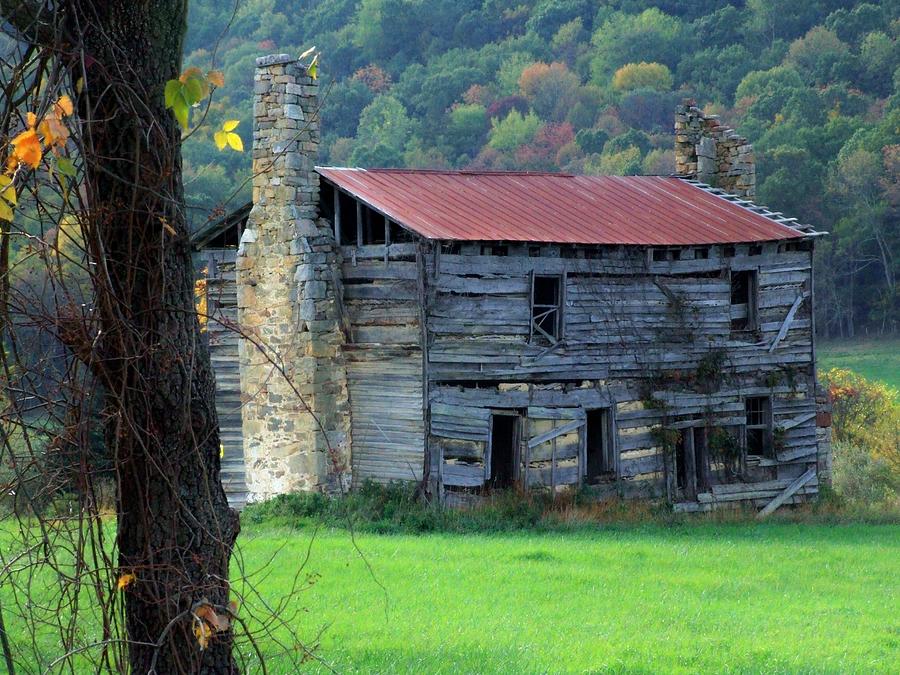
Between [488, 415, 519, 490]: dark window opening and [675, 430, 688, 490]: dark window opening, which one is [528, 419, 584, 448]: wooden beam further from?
[675, 430, 688, 490]: dark window opening

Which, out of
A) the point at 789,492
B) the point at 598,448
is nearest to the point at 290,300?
the point at 598,448

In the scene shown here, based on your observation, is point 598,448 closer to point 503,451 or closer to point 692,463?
point 503,451

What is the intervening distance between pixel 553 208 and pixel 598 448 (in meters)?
4.51

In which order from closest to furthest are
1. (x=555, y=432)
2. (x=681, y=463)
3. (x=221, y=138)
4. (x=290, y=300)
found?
1. (x=221, y=138)
2. (x=290, y=300)
3. (x=555, y=432)
4. (x=681, y=463)

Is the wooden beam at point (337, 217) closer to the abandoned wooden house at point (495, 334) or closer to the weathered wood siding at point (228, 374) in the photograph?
the abandoned wooden house at point (495, 334)

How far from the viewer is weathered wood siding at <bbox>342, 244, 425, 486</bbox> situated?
69.6ft

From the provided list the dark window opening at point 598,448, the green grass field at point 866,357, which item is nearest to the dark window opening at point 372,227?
the dark window opening at point 598,448

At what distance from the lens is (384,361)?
21656 millimetres

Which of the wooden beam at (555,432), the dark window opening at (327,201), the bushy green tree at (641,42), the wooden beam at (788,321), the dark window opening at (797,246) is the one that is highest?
the bushy green tree at (641,42)

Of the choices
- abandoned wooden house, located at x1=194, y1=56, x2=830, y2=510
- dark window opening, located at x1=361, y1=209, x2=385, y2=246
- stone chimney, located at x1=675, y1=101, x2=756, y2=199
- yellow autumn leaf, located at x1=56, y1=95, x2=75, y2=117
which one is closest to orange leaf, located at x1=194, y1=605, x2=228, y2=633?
yellow autumn leaf, located at x1=56, y1=95, x2=75, y2=117

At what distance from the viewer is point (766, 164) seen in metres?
63.5

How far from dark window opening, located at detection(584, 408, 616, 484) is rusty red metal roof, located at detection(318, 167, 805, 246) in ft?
10.6

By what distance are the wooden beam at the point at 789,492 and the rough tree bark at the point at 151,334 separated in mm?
20111

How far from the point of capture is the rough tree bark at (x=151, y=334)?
6.02 m
